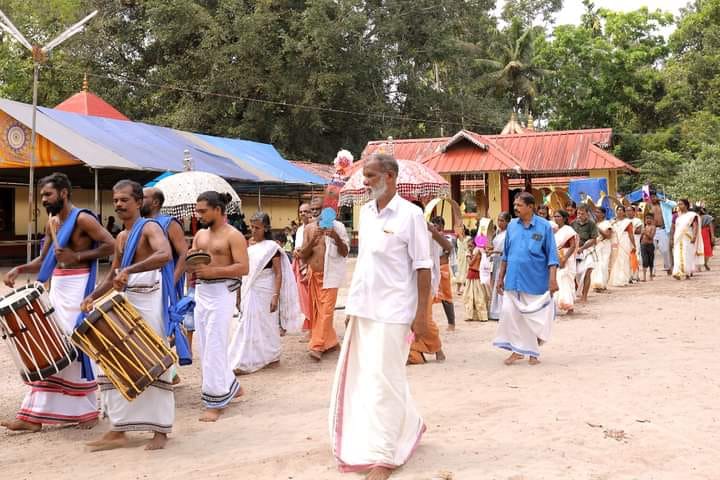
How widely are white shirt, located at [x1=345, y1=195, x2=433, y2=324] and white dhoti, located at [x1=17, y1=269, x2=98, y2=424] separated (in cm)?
237

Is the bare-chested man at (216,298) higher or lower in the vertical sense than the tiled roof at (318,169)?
lower

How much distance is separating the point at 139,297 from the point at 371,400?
186 centimetres

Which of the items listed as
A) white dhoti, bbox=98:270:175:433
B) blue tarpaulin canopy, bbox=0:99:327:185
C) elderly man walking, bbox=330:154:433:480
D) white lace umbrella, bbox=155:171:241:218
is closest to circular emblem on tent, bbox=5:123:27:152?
blue tarpaulin canopy, bbox=0:99:327:185

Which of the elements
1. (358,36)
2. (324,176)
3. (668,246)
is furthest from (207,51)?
(668,246)

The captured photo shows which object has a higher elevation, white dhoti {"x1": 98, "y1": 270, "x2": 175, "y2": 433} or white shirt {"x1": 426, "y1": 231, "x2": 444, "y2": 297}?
white shirt {"x1": 426, "y1": 231, "x2": 444, "y2": 297}

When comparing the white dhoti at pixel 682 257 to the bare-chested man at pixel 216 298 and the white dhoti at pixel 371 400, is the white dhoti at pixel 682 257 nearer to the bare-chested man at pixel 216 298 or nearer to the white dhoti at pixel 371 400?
the bare-chested man at pixel 216 298

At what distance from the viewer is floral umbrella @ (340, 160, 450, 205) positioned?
10125mm

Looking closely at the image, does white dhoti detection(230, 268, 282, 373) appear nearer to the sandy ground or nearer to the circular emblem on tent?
the sandy ground

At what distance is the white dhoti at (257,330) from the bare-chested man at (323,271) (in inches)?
21.5

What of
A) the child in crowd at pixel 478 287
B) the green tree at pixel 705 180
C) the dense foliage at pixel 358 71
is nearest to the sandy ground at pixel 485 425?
the child in crowd at pixel 478 287

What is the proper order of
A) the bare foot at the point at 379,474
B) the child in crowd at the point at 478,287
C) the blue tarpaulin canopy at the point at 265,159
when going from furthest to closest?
the blue tarpaulin canopy at the point at 265,159 < the child in crowd at the point at 478,287 < the bare foot at the point at 379,474

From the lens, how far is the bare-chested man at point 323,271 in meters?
8.09

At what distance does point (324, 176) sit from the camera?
27922mm

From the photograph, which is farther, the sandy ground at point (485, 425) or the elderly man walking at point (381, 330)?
the sandy ground at point (485, 425)
